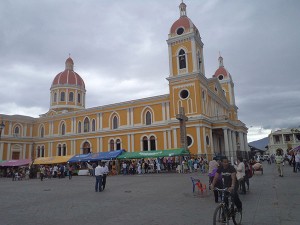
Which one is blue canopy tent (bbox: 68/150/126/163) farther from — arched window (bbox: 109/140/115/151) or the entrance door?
the entrance door

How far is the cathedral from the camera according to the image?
103ft

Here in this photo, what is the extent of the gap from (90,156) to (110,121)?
10.5 meters

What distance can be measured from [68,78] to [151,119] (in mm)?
22084

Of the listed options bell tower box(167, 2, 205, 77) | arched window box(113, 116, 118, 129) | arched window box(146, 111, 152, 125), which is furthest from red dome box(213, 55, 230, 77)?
arched window box(113, 116, 118, 129)

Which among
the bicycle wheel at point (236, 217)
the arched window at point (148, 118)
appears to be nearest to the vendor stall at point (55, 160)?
the arched window at point (148, 118)

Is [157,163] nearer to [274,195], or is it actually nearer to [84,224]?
[274,195]

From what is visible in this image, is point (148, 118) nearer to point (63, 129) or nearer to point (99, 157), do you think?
point (99, 157)

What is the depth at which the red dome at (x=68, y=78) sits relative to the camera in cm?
4925

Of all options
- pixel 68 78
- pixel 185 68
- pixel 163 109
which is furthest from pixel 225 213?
pixel 68 78

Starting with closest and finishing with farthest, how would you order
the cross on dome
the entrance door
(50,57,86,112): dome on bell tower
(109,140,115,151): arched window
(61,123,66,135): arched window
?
the cross on dome
(109,140,115,151): arched window
(61,123,66,135): arched window
the entrance door
(50,57,86,112): dome on bell tower

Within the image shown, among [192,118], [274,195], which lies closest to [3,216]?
[274,195]

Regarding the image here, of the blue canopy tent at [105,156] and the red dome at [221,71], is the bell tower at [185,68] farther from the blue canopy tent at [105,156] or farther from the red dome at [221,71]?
the red dome at [221,71]

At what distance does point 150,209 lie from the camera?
7707 mm

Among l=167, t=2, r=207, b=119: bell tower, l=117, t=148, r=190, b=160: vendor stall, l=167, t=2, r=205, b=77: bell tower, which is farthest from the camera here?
l=167, t=2, r=205, b=77: bell tower
